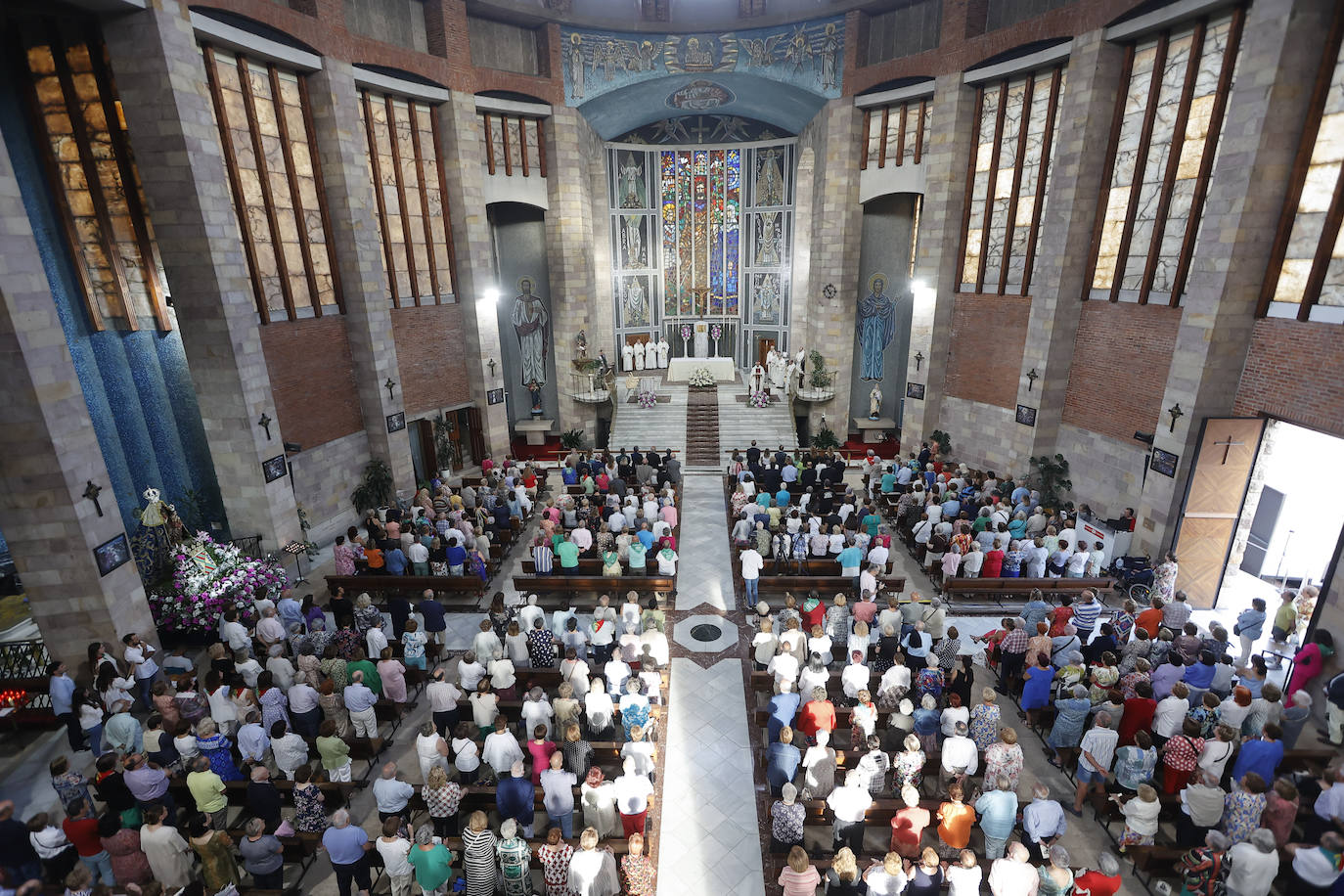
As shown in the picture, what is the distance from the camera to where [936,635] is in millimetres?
9641

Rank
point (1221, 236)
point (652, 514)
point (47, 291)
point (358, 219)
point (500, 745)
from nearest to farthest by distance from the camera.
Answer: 1. point (500, 745)
2. point (47, 291)
3. point (1221, 236)
4. point (652, 514)
5. point (358, 219)

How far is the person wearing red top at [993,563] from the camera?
40.0 ft

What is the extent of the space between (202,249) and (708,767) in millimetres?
12886

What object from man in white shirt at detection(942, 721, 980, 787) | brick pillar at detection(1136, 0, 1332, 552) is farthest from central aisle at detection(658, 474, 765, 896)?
brick pillar at detection(1136, 0, 1332, 552)

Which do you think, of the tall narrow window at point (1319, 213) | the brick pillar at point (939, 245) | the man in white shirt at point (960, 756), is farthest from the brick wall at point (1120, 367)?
the man in white shirt at point (960, 756)

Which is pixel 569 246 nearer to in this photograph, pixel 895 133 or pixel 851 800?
pixel 895 133

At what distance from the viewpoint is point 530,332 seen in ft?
79.7

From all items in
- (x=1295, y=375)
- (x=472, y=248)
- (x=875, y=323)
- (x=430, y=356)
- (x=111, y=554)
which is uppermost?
(x=472, y=248)

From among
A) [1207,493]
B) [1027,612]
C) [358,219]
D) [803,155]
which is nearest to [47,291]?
[358,219]

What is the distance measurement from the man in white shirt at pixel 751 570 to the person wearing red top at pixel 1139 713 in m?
5.70

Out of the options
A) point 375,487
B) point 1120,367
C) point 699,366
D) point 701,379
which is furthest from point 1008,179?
point 375,487

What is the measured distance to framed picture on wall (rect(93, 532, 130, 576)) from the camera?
991 centimetres

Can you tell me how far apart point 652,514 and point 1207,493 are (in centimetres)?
1075

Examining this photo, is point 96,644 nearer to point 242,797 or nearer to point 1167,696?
point 242,797
